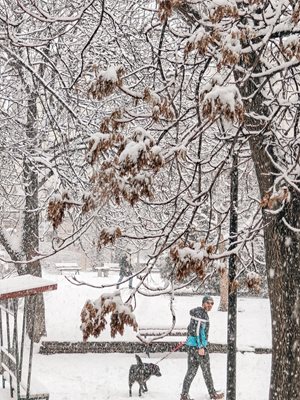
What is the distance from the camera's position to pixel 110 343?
48.2 feet

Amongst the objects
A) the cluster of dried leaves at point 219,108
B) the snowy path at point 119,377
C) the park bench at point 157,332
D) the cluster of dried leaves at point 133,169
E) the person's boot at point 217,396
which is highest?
the cluster of dried leaves at point 219,108

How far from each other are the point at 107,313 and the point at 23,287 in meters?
3.04

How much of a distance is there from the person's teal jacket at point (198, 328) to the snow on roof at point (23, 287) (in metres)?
3.60

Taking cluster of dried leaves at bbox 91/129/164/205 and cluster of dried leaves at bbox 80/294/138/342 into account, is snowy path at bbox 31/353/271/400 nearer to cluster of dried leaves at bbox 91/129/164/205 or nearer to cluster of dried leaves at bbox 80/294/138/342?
cluster of dried leaves at bbox 80/294/138/342

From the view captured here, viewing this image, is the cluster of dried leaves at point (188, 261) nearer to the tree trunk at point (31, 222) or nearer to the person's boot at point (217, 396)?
the person's boot at point (217, 396)

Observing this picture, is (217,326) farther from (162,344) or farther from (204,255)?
(204,255)

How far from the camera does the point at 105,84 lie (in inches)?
177

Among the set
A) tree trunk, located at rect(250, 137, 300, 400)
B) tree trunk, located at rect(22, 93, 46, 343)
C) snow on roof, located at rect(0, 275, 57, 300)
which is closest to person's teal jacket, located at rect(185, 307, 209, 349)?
snow on roof, located at rect(0, 275, 57, 300)

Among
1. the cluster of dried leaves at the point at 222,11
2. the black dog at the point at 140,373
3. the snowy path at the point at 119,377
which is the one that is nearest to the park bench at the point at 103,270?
the snowy path at the point at 119,377

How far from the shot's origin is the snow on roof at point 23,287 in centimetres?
712

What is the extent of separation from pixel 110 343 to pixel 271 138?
374 inches

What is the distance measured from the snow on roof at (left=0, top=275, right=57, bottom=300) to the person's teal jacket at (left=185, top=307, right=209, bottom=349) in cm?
360

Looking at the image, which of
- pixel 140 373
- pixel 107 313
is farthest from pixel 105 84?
pixel 140 373

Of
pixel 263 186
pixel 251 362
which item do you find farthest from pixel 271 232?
pixel 251 362
